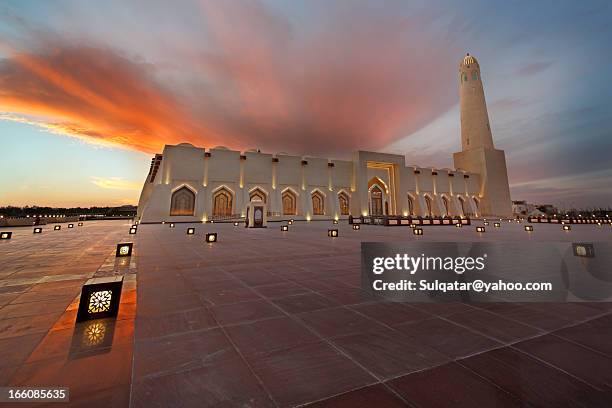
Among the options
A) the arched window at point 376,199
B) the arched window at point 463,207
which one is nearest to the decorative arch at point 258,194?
the arched window at point 376,199

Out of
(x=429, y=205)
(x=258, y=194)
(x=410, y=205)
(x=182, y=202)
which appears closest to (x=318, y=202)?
(x=258, y=194)

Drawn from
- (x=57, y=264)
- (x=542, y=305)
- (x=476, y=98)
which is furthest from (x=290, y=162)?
(x=476, y=98)

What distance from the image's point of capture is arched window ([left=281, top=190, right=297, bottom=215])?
36691 mm

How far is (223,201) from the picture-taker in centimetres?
3347

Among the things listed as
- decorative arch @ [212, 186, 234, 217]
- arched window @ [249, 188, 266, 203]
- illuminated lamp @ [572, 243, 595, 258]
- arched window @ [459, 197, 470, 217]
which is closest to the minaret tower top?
arched window @ [459, 197, 470, 217]

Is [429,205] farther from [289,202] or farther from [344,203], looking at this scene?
[289,202]

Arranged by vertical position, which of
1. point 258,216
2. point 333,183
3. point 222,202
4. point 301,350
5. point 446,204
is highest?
point 333,183

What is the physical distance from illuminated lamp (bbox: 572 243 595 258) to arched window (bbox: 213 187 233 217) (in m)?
31.4

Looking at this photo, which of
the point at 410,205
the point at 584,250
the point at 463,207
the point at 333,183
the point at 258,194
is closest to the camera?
the point at 584,250

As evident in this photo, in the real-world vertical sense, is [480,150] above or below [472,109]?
below

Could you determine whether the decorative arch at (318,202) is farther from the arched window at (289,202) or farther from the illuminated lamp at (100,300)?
the illuminated lamp at (100,300)

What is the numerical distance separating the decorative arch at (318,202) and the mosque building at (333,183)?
6 cm

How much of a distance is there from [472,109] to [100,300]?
195 ft

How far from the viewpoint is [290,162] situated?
35969 mm
